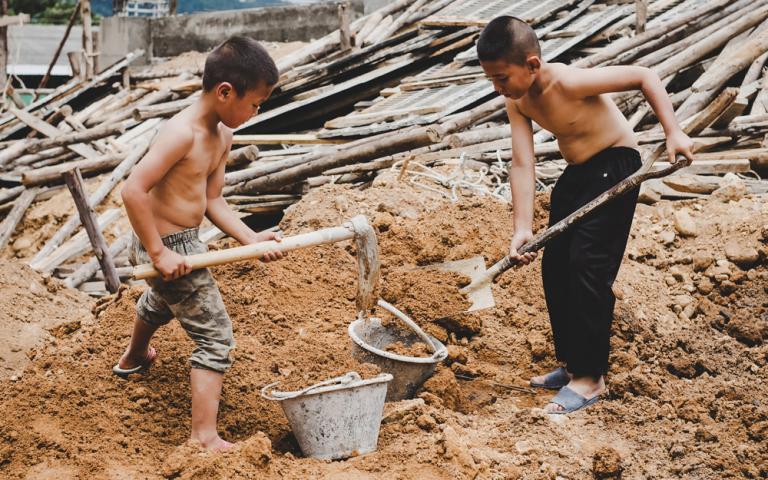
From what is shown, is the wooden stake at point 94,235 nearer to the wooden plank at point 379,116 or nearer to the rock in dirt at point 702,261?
the wooden plank at point 379,116

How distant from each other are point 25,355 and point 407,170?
10.4 ft

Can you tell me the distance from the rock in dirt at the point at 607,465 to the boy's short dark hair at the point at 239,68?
204 cm

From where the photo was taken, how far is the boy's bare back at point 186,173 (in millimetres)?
3246

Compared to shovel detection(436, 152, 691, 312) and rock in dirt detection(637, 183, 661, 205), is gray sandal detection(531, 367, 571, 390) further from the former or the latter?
rock in dirt detection(637, 183, 661, 205)

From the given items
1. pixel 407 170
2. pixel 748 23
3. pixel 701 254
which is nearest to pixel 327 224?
pixel 407 170

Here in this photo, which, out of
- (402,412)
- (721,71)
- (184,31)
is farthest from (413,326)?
(184,31)

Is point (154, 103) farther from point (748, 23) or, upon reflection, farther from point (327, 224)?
point (748, 23)

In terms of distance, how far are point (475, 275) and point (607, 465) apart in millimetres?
1373

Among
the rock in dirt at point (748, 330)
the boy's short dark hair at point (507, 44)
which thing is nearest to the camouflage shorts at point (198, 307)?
the boy's short dark hair at point (507, 44)

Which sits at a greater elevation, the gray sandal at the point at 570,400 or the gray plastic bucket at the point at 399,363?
the gray plastic bucket at the point at 399,363

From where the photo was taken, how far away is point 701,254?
17.8 ft

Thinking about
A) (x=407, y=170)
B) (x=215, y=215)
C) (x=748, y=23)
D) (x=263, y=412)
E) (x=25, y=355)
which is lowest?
(x=25, y=355)

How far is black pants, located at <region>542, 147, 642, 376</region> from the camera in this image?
3.94 metres

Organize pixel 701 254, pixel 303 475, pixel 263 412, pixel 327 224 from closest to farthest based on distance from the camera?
pixel 303 475 < pixel 263 412 < pixel 701 254 < pixel 327 224
